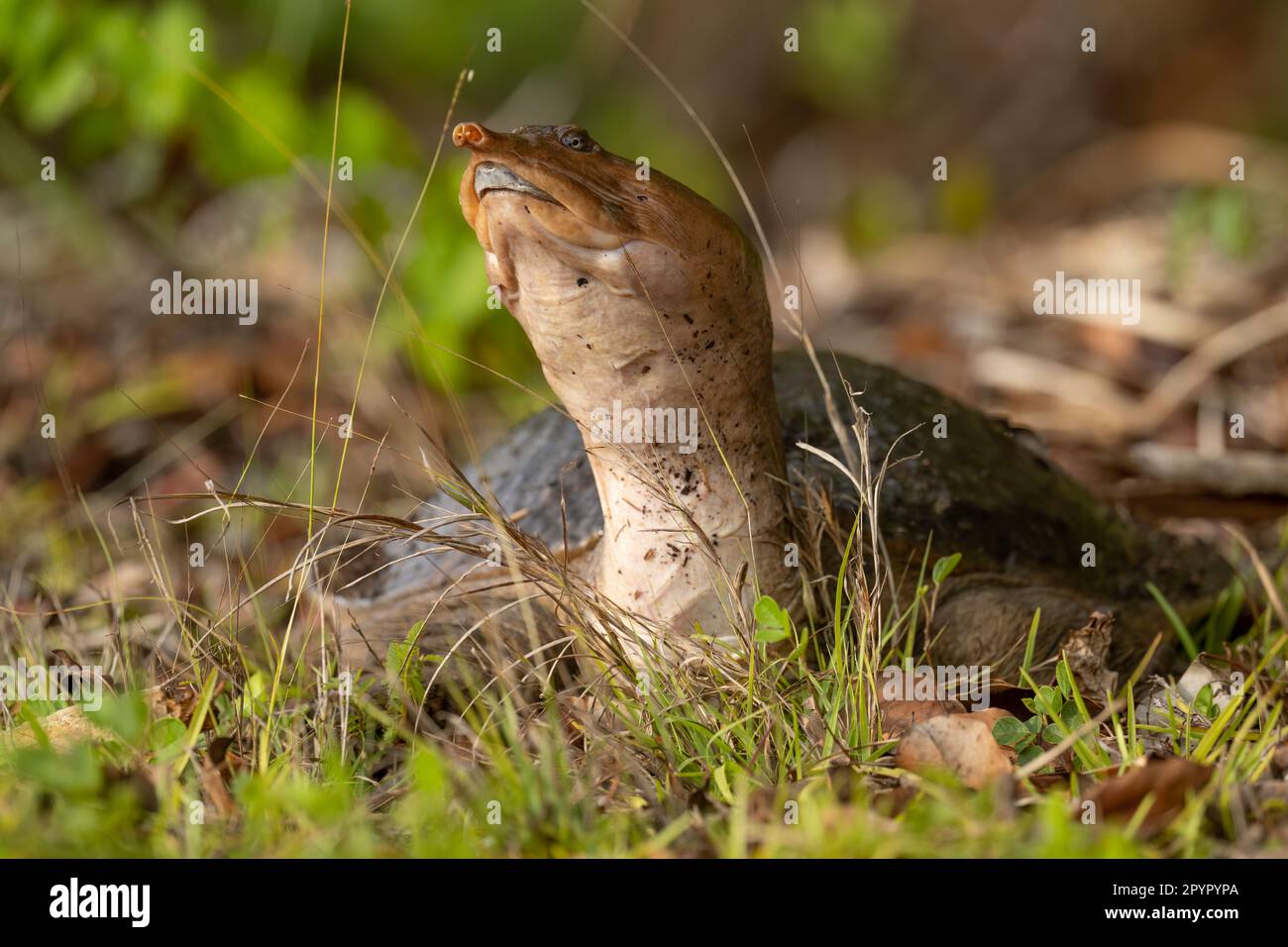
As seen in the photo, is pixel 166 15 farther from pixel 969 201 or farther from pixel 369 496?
pixel 969 201

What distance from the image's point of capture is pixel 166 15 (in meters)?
4.41

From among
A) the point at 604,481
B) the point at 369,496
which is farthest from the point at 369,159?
the point at 604,481

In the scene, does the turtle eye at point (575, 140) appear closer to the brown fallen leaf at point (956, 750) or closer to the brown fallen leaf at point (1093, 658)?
the brown fallen leaf at point (956, 750)

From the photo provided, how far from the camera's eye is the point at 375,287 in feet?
17.9

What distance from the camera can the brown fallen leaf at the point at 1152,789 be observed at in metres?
1.76

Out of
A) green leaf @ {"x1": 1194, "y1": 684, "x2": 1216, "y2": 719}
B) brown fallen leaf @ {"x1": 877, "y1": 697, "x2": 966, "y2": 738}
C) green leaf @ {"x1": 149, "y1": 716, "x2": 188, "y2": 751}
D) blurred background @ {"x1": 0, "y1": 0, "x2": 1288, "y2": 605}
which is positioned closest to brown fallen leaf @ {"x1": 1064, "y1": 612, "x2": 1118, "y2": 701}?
green leaf @ {"x1": 1194, "y1": 684, "x2": 1216, "y2": 719}

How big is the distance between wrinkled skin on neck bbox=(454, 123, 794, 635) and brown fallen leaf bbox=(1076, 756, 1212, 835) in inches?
27.3

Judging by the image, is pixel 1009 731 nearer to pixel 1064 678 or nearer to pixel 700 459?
pixel 1064 678

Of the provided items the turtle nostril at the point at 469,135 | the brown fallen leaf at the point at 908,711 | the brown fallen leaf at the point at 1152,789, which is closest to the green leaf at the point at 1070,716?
the brown fallen leaf at the point at 908,711

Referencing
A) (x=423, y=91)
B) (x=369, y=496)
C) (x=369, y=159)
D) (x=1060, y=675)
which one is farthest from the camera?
(x=423, y=91)

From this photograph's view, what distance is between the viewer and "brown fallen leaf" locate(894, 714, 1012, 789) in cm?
192

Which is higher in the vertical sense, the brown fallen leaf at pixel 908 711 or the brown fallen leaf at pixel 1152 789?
the brown fallen leaf at pixel 908 711

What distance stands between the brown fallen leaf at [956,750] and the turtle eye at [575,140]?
3.64ft

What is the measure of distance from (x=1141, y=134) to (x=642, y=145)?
407 cm
